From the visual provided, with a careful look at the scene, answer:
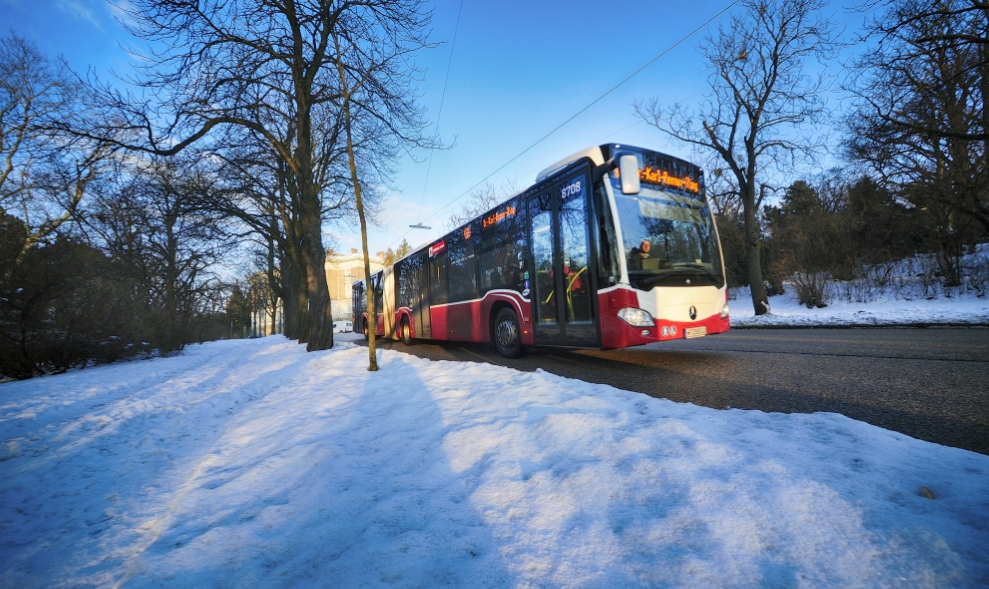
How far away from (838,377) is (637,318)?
2.00 meters

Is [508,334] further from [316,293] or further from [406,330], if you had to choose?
[316,293]

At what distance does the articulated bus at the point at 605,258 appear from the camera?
4.92m

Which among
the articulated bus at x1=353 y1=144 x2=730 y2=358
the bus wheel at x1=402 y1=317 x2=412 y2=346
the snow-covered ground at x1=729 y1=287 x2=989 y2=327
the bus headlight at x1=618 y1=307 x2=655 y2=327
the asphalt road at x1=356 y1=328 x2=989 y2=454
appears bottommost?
the snow-covered ground at x1=729 y1=287 x2=989 y2=327

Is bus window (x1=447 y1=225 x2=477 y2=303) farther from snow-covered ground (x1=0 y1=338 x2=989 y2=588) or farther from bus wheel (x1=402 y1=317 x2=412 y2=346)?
snow-covered ground (x1=0 y1=338 x2=989 y2=588)

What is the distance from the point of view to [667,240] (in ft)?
17.4

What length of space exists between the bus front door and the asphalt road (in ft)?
1.73

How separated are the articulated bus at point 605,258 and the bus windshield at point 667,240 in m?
0.02

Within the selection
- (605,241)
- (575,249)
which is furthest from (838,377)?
(575,249)

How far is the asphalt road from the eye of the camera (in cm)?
264

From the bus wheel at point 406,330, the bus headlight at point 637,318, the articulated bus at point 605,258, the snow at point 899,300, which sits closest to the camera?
the bus headlight at point 637,318

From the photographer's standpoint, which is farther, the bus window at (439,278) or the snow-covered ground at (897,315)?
the bus window at (439,278)

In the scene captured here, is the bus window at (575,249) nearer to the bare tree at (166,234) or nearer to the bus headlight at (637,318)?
the bus headlight at (637,318)

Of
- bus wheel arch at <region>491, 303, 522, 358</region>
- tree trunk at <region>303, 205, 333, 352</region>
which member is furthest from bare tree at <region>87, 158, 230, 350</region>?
bus wheel arch at <region>491, 303, 522, 358</region>

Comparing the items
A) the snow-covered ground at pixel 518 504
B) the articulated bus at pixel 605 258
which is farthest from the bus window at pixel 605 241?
the snow-covered ground at pixel 518 504
